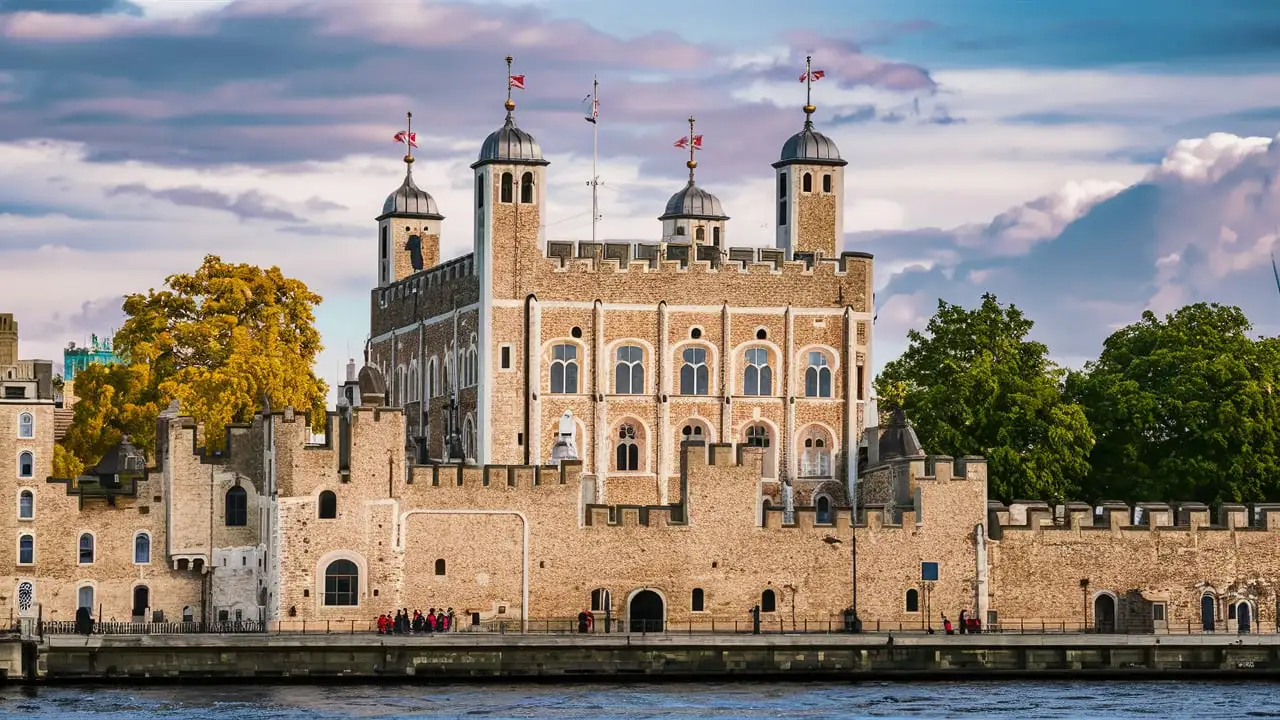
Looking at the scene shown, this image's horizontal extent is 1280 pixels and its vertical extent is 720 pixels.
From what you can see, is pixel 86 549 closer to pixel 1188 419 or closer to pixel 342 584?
pixel 342 584

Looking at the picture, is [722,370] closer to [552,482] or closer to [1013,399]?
[1013,399]

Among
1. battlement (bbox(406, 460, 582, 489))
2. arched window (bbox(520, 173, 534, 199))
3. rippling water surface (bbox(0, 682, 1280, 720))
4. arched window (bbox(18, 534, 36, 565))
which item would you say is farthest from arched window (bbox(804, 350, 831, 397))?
arched window (bbox(18, 534, 36, 565))

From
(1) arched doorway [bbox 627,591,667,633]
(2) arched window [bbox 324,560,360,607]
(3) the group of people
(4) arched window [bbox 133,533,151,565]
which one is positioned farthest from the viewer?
(4) arched window [bbox 133,533,151,565]

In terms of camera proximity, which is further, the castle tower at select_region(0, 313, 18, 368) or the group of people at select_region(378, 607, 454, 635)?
the castle tower at select_region(0, 313, 18, 368)

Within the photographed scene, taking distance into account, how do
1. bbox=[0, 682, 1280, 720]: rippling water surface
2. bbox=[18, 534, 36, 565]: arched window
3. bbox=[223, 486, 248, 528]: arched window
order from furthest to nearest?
1. bbox=[223, 486, 248, 528]: arched window
2. bbox=[18, 534, 36, 565]: arched window
3. bbox=[0, 682, 1280, 720]: rippling water surface

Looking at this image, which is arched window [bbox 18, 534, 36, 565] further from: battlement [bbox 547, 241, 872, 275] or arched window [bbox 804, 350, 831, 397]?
arched window [bbox 804, 350, 831, 397]

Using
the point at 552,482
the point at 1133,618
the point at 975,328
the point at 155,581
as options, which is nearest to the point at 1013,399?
the point at 975,328

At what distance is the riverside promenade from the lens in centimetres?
8594

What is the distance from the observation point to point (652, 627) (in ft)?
302

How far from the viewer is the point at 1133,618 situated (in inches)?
3708

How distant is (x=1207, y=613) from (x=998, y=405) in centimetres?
1330

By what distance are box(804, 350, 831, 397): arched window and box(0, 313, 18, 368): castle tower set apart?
25.6 metres

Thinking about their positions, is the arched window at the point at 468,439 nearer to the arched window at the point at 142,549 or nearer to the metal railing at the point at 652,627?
the metal railing at the point at 652,627

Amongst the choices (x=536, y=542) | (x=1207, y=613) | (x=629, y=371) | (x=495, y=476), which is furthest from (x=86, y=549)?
(x=1207, y=613)
